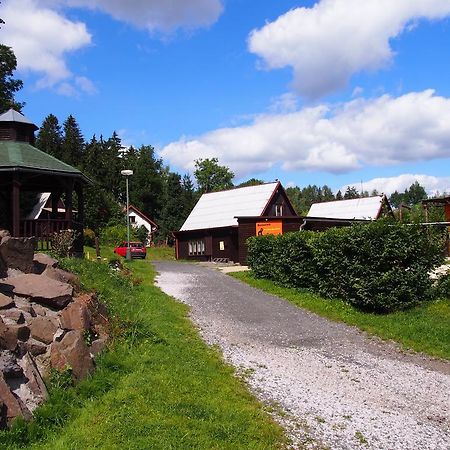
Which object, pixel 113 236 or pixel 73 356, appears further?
pixel 113 236

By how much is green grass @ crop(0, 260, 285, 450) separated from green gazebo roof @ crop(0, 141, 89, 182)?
9.79 m

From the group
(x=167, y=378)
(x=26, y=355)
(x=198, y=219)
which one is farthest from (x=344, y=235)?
(x=198, y=219)

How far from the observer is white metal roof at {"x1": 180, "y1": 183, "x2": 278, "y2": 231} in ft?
129

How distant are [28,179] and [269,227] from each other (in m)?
18.3

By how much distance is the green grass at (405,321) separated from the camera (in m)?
11.0

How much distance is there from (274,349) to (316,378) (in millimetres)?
1958

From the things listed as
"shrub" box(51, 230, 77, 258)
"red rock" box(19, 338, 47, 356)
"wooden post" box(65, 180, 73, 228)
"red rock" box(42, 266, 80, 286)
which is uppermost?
"wooden post" box(65, 180, 73, 228)

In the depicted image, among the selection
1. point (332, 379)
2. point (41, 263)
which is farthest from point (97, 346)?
point (332, 379)

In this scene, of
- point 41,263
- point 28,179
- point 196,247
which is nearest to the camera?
point 41,263

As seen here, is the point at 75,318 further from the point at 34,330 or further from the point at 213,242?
the point at 213,242

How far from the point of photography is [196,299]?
54.8ft

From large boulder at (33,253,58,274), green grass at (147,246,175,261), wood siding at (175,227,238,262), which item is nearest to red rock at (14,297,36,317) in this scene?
large boulder at (33,253,58,274)

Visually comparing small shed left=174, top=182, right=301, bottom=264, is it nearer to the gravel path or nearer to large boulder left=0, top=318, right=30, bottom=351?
the gravel path

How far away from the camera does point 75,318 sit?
319 inches
